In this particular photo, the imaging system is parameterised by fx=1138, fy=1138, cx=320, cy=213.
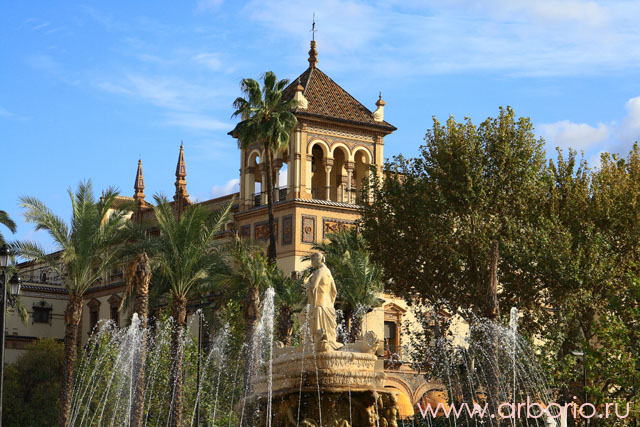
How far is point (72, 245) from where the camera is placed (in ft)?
113

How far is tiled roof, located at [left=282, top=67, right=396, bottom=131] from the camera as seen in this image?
168ft

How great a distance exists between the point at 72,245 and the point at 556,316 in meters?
14.9

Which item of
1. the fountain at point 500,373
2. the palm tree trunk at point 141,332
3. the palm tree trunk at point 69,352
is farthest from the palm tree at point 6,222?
the fountain at point 500,373

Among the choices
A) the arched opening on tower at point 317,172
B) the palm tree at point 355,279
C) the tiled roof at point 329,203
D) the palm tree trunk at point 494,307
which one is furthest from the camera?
the arched opening on tower at point 317,172

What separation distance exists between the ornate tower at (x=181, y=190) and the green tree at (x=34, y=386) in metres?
9.18

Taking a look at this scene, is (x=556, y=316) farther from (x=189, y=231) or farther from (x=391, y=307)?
(x=391, y=307)

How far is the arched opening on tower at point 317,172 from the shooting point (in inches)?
2051

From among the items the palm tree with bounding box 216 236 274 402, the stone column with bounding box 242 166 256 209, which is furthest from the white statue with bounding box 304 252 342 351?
the stone column with bounding box 242 166 256 209

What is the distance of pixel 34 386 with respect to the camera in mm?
55188

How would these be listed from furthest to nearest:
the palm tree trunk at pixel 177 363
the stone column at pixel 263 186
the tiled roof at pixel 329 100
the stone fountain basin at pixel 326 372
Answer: the stone column at pixel 263 186
the tiled roof at pixel 329 100
the palm tree trunk at pixel 177 363
the stone fountain basin at pixel 326 372

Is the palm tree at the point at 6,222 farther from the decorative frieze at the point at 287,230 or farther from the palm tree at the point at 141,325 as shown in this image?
the decorative frieze at the point at 287,230

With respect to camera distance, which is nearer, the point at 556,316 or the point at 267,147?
the point at 556,316

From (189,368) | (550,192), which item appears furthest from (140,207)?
(550,192)

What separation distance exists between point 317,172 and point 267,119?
31.6ft
